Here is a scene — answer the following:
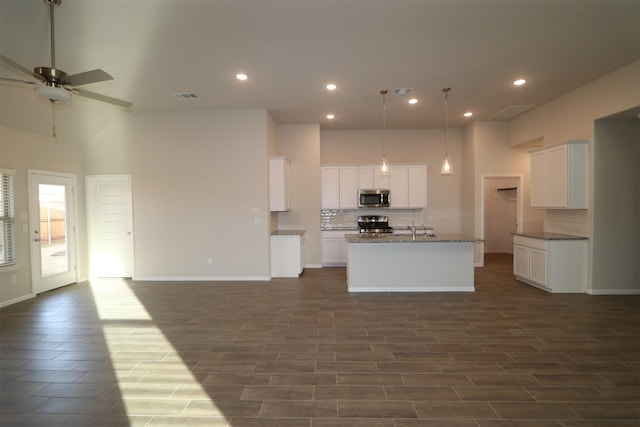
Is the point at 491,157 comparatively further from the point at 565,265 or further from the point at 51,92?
the point at 51,92

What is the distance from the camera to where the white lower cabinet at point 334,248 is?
736cm

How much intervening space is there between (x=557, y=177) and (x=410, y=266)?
9.55 feet

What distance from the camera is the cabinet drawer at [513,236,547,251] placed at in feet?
17.1

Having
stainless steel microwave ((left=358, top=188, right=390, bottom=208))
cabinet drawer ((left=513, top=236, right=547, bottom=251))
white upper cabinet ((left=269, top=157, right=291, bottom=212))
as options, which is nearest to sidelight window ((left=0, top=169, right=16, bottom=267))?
white upper cabinet ((left=269, top=157, right=291, bottom=212))

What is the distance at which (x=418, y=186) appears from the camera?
24.5 ft

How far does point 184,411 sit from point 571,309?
193 inches

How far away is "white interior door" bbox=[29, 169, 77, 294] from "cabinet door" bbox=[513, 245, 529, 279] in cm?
851

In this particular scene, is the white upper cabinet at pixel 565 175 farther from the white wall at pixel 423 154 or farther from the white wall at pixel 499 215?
the white wall at pixel 499 215

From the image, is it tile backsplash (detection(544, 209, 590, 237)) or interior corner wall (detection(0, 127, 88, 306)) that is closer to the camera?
interior corner wall (detection(0, 127, 88, 306))

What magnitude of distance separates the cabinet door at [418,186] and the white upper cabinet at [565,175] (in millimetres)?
2394

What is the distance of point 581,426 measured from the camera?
6.82 ft

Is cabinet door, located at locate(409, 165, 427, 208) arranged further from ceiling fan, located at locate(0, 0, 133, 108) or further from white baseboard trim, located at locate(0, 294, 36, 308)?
white baseboard trim, located at locate(0, 294, 36, 308)

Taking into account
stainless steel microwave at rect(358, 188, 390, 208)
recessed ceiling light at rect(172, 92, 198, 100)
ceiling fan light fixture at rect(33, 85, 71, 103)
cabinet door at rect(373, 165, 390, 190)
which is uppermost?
recessed ceiling light at rect(172, 92, 198, 100)

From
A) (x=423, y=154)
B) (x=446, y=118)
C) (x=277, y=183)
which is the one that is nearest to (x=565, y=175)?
(x=446, y=118)
